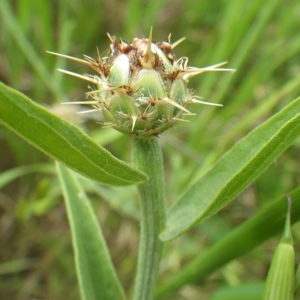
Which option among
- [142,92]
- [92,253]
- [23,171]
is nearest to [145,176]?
[142,92]

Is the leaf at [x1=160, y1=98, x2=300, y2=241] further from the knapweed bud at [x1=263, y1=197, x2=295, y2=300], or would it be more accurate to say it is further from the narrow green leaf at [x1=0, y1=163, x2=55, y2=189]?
the narrow green leaf at [x1=0, y1=163, x2=55, y2=189]

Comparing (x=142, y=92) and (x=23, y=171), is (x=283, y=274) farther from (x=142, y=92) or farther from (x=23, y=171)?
(x=23, y=171)

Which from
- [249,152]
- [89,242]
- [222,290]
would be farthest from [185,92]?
[222,290]

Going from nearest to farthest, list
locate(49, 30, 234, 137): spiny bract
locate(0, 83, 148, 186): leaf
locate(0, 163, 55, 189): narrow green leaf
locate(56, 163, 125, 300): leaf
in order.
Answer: locate(0, 83, 148, 186): leaf
locate(49, 30, 234, 137): spiny bract
locate(56, 163, 125, 300): leaf
locate(0, 163, 55, 189): narrow green leaf

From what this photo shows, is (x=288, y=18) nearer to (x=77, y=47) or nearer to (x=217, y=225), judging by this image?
(x=217, y=225)

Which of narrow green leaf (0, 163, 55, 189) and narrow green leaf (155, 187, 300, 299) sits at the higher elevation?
narrow green leaf (0, 163, 55, 189)

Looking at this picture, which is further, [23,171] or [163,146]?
[163,146]

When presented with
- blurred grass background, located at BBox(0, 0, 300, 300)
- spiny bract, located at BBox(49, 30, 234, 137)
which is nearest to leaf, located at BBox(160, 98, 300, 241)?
spiny bract, located at BBox(49, 30, 234, 137)
